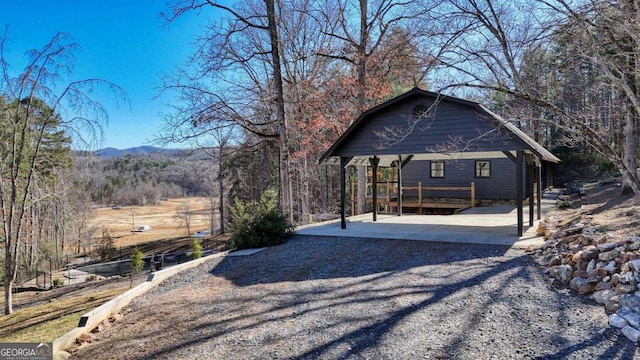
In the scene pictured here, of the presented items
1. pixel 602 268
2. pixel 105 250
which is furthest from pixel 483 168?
pixel 105 250

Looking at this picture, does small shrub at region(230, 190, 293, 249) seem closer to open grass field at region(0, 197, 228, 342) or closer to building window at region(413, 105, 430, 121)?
open grass field at region(0, 197, 228, 342)

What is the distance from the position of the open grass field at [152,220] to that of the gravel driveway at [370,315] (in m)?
35.5

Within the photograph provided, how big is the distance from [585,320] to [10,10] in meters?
13.0

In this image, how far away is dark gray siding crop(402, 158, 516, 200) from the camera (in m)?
17.6

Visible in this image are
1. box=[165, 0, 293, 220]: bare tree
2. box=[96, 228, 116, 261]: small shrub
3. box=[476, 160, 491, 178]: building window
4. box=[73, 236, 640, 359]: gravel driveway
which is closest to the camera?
box=[73, 236, 640, 359]: gravel driveway

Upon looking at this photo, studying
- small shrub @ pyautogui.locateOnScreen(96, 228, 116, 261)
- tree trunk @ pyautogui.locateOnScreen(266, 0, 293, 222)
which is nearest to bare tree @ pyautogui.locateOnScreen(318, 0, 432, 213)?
tree trunk @ pyautogui.locateOnScreen(266, 0, 293, 222)

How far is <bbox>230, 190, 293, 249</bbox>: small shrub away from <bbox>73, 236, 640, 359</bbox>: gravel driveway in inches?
86.9

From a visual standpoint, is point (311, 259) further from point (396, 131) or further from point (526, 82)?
point (526, 82)

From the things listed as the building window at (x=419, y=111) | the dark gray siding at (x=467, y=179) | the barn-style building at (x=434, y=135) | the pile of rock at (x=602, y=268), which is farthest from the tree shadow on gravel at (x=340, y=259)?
the dark gray siding at (x=467, y=179)

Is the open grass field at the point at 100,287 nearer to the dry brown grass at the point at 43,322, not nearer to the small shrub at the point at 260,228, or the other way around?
the dry brown grass at the point at 43,322

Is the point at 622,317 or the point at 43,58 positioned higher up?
the point at 43,58

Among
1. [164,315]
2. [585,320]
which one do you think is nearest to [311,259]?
[164,315]

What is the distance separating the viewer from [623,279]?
4305mm

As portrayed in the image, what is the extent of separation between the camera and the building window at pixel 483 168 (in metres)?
18.2
